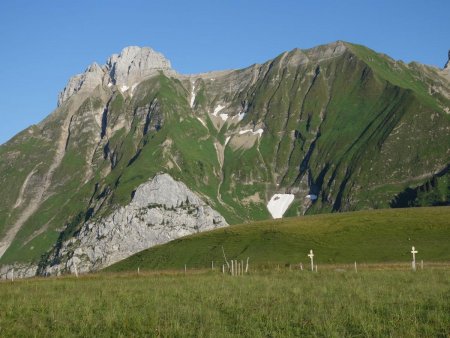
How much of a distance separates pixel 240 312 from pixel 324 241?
78.9 meters

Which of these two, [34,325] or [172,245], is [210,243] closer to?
[172,245]

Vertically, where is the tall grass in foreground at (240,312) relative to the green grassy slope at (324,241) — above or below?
below

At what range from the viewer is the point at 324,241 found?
10544cm

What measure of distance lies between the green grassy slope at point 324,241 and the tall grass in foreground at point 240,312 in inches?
2190

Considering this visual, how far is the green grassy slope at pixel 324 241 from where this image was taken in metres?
94.6

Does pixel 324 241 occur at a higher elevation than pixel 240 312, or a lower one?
higher

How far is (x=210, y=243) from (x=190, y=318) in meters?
94.6

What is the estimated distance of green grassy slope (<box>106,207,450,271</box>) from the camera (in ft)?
310

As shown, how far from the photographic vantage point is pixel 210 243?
121438mm

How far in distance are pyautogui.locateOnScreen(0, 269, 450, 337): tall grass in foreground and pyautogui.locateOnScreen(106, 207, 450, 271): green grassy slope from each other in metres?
55.6

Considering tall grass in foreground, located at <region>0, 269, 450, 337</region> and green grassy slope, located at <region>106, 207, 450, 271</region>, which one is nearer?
tall grass in foreground, located at <region>0, 269, 450, 337</region>

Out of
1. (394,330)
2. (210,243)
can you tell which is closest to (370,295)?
(394,330)

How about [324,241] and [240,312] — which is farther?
[324,241]

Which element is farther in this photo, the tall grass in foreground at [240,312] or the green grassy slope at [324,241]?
the green grassy slope at [324,241]
